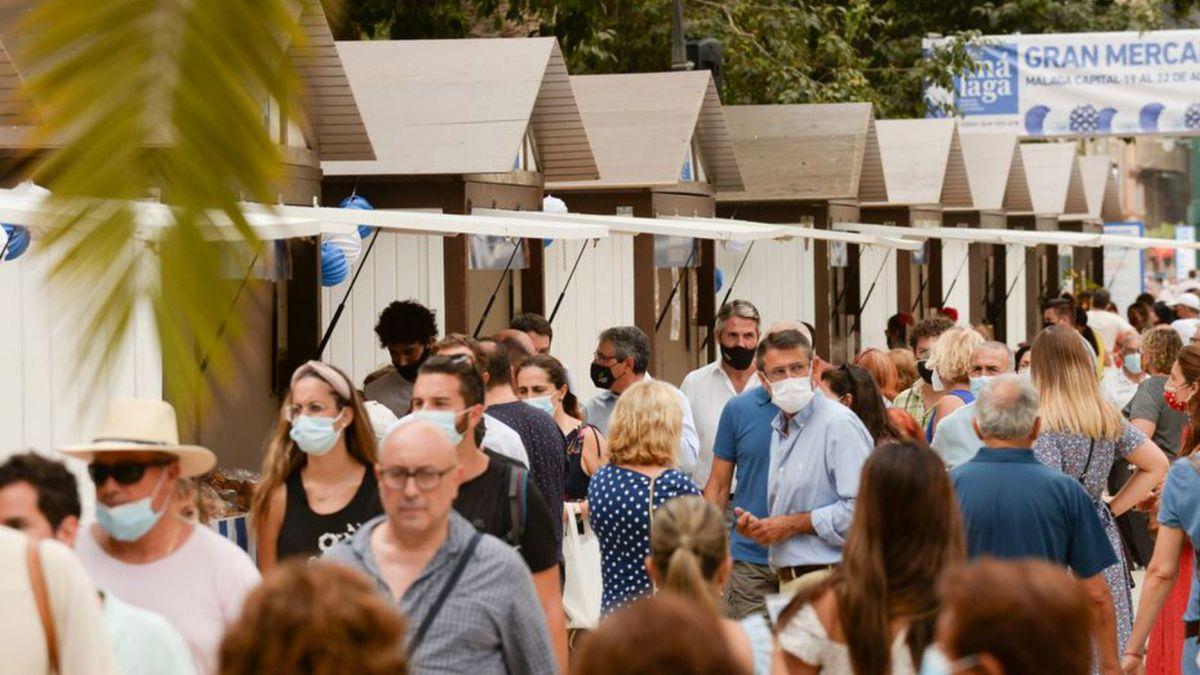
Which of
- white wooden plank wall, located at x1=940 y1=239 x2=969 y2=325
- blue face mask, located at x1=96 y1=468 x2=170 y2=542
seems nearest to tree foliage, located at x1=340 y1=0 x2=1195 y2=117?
white wooden plank wall, located at x1=940 y1=239 x2=969 y2=325

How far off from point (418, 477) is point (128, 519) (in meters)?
0.83

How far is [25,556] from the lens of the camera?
14.3 feet

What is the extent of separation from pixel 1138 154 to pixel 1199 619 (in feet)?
259

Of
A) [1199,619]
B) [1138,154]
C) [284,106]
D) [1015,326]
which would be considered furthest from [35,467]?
[1138,154]

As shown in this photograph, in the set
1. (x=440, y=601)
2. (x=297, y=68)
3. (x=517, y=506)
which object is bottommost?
(x=440, y=601)

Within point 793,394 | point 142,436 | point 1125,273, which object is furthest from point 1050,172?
point 142,436

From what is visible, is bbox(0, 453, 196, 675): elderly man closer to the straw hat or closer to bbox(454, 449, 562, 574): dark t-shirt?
the straw hat

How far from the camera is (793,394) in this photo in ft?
26.9

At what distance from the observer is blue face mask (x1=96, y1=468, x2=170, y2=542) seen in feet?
17.5

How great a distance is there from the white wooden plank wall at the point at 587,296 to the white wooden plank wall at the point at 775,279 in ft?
12.8

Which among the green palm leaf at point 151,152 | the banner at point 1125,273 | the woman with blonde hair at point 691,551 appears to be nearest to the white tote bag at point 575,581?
the woman with blonde hair at point 691,551

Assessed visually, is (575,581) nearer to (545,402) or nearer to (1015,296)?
(545,402)

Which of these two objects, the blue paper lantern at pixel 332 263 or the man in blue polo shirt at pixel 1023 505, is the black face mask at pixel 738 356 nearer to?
the blue paper lantern at pixel 332 263

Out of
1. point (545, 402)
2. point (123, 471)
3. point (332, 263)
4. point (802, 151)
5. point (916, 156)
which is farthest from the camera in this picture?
point (916, 156)
